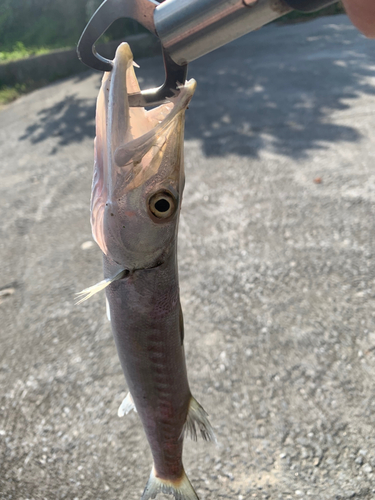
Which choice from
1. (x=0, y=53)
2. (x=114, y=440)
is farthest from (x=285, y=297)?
(x=0, y=53)

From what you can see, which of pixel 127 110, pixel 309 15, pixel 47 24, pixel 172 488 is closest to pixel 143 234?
pixel 127 110

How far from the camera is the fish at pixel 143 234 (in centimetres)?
122

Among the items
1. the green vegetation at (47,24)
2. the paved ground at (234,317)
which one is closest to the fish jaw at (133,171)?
the paved ground at (234,317)

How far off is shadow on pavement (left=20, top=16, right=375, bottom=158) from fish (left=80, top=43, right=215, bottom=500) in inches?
162

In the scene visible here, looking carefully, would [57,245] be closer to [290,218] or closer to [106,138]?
[290,218]

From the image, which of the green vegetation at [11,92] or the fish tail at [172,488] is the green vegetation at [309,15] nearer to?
the green vegetation at [11,92]

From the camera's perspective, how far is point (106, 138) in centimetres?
127

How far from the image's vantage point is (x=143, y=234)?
4.42 ft

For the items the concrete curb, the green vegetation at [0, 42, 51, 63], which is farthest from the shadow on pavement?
the green vegetation at [0, 42, 51, 63]

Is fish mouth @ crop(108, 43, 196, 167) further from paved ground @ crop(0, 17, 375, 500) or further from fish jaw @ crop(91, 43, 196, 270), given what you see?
paved ground @ crop(0, 17, 375, 500)

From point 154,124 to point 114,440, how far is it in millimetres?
2053

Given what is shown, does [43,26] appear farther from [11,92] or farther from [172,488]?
[172,488]

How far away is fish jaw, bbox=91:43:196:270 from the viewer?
3.94 ft

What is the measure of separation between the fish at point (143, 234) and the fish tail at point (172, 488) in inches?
10.1
